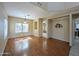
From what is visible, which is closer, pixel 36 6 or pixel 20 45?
pixel 36 6

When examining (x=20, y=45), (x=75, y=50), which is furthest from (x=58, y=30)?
(x=20, y=45)

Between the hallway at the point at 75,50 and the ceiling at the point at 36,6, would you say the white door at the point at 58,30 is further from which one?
the ceiling at the point at 36,6

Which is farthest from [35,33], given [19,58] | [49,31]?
[19,58]

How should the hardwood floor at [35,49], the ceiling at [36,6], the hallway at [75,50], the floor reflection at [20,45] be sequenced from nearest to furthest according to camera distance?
the ceiling at [36,6]
the hallway at [75,50]
the hardwood floor at [35,49]
the floor reflection at [20,45]

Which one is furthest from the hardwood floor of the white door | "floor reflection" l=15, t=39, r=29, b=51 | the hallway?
the white door

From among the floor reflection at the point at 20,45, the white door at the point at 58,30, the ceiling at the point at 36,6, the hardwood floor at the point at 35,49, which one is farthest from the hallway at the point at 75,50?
the floor reflection at the point at 20,45

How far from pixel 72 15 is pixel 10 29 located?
3.18m

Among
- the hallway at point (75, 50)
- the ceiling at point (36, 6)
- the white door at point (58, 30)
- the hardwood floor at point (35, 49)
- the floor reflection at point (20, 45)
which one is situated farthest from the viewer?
the white door at point (58, 30)

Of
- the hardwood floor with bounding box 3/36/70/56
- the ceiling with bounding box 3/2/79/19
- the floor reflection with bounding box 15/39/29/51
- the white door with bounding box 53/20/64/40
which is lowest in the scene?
the hardwood floor with bounding box 3/36/70/56

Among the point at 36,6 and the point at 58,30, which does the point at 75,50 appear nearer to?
the point at 36,6

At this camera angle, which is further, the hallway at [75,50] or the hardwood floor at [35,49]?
the hardwood floor at [35,49]

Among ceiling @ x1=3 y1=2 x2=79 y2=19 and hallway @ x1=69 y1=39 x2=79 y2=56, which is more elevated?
ceiling @ x1=3 y1=2 x2=79 y2=19

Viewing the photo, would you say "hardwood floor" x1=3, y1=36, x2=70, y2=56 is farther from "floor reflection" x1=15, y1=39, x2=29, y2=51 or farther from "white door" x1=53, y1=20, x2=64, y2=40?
"white door" x1=53, y1=20, x2=64, y2=40

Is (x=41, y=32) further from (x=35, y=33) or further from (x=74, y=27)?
(x=74, y=27)
